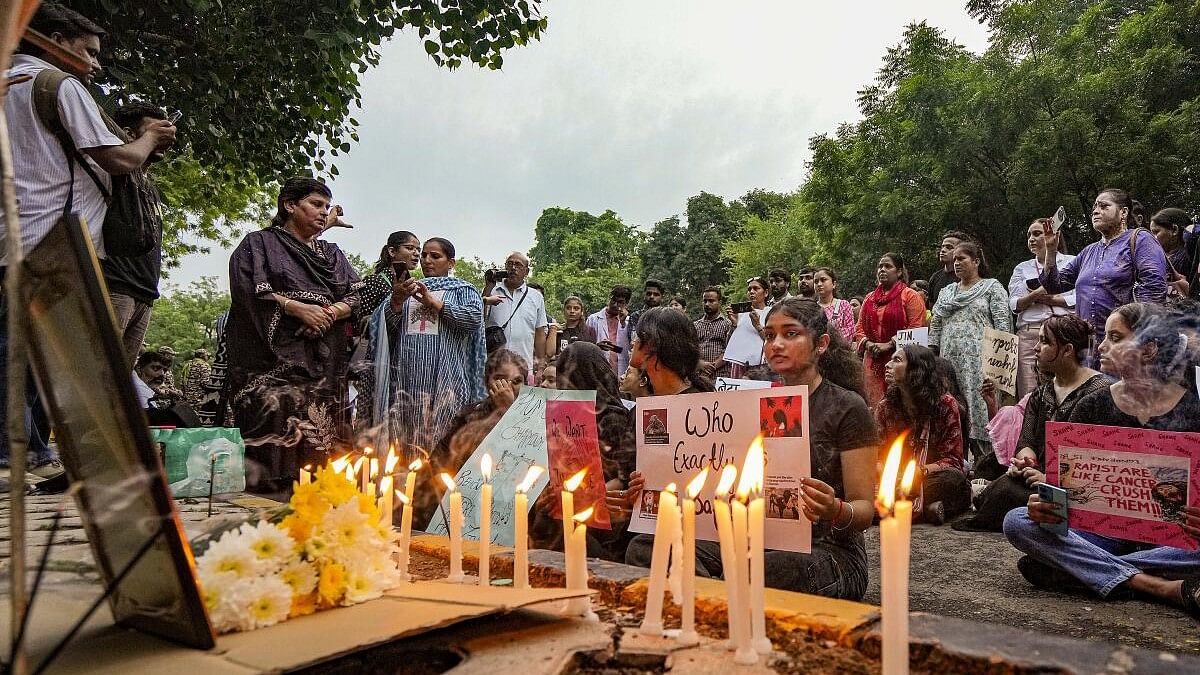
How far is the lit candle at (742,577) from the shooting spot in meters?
1.46

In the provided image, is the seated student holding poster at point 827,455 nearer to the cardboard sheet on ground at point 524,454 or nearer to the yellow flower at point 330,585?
the cardboard sheet on ground at point 524,454

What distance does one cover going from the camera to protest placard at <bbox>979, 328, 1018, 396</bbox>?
636cm

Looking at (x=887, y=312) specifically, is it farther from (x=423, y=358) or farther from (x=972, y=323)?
(x=423, y=358)

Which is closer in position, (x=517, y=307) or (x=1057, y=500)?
(x=1057, y=500)

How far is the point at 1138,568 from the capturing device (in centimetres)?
324

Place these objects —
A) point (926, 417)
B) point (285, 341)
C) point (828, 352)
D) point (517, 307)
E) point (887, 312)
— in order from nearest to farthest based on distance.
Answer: point (828, 352), point (285, 341), point (926, 417), point (887, 312), point (517, 307)

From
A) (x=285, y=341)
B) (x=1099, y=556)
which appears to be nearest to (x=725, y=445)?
(x=1099, y=556)

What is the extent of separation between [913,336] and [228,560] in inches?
265

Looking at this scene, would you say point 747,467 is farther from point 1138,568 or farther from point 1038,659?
point 1138,568

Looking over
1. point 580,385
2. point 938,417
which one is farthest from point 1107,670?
point 938,417

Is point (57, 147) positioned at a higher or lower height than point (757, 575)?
higher

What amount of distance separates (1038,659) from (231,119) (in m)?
8.79

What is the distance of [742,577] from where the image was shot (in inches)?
57.5

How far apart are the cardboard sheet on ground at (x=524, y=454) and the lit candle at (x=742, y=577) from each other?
141cm
